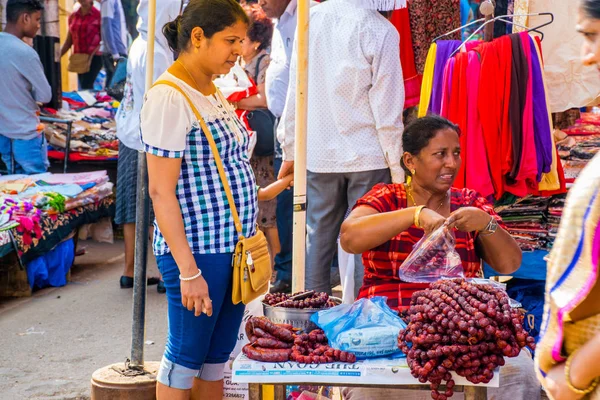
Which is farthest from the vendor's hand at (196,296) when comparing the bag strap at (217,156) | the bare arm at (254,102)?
the bare arm at (254,102)

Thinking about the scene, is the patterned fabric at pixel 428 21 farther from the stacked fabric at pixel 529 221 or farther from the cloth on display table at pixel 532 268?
the cloth on display table at pixel 532 268

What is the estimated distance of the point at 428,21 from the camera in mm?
4895

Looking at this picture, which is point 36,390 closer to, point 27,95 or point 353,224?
point 353,224

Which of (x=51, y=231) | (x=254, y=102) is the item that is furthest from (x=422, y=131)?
(x=51, y=231)

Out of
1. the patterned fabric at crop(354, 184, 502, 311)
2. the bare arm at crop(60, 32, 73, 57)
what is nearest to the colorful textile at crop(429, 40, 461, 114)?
the patterned fabric at crop(354, 184, 502, 311)

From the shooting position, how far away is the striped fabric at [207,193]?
2.99 metres

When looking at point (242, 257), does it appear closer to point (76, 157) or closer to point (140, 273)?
point (140, 273)

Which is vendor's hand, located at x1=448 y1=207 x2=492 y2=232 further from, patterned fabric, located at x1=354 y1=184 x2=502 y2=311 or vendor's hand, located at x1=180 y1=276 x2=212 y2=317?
vendor's hand, located at x1=180 y1=276 x2=212 y2=317

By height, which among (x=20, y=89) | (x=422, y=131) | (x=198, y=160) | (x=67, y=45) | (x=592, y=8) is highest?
(x=67, y=45)

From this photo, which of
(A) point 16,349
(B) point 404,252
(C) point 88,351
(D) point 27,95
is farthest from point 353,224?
(D) point 27,95

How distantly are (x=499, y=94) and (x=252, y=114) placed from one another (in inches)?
85.3

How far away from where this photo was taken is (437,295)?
264cm

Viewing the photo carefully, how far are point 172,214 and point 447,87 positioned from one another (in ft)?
6.77

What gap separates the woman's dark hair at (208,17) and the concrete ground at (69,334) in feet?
7.46
